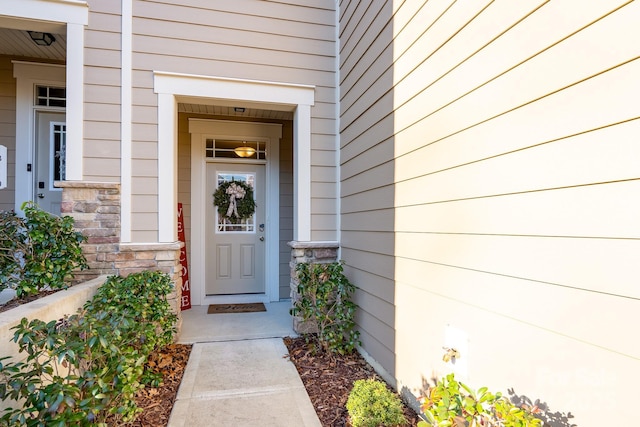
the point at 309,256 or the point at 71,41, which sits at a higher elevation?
the point at 71,41

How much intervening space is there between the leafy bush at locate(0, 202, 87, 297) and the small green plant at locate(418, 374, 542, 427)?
2.55 meters

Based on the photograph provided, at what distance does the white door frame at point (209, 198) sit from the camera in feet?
14.5

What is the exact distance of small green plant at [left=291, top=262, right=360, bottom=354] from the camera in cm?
288

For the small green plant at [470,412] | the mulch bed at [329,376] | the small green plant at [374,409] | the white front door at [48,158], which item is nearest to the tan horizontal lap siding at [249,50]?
the mulch bed at [329,376]

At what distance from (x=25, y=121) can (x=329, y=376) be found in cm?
414

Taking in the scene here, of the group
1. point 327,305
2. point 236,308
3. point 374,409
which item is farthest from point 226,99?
point 374,409

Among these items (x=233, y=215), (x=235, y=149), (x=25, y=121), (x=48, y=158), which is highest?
(x=25, y=121)

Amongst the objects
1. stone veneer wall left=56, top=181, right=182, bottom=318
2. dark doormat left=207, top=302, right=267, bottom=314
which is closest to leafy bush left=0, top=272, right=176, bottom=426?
stone veneer wall left=56, top=181, right=182, bottom=318

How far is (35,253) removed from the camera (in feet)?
7.90

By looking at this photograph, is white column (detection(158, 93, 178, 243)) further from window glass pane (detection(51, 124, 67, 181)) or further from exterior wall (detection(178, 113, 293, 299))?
window glass pane (detection(51, 124, 67, 181))

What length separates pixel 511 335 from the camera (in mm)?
1372

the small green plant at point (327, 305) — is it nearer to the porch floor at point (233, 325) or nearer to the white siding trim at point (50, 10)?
the porch floor at point (233, 325)

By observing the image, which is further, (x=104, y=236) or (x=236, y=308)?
(x=236, y=308)

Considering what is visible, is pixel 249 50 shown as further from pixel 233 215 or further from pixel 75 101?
pixel 233 215
